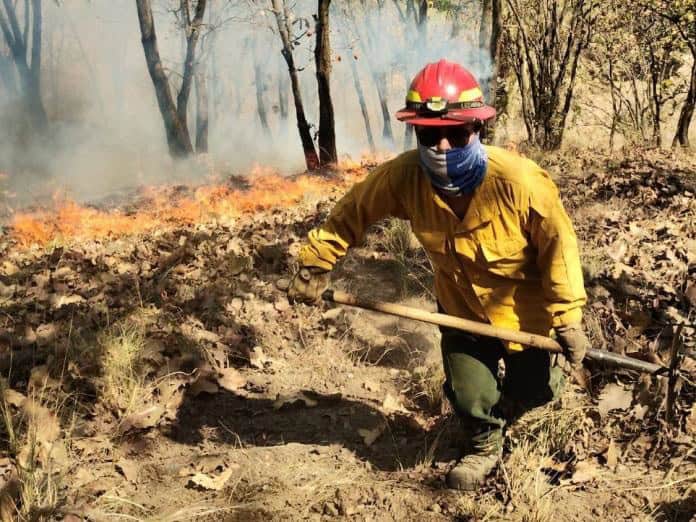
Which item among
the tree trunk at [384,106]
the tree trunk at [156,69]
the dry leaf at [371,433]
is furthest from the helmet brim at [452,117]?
the tree trunk at [384,106]

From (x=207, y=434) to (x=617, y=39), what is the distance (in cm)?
966

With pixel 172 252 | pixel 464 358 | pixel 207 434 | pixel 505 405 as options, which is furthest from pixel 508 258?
pixel 172 252

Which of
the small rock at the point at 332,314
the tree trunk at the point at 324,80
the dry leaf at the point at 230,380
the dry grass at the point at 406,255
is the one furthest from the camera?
the tree trunk at the point at 324,80

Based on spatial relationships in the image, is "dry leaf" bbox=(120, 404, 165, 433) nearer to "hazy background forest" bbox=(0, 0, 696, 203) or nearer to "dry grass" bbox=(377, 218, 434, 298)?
"dry grass" bbox=(377, 218, 434, 298)

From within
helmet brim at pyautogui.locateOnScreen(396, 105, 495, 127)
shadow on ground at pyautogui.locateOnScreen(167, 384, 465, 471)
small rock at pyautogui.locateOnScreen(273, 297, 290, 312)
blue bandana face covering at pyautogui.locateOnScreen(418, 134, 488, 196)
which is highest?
helmet brim at pyautogui.locateOnScreen(396, 105, 495, 127)

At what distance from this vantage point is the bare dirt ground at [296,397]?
2.91 meters

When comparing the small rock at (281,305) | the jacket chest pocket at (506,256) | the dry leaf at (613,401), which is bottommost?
the small rock at (281,305)

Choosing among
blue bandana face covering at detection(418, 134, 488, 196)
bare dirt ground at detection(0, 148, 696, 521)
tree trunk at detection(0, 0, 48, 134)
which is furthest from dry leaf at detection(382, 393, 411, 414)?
tree trunk at detection(0, 0, 48, 134)

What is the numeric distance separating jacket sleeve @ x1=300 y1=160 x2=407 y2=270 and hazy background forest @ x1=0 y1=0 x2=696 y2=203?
7.64m

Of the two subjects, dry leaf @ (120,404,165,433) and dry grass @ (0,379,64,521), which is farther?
dry leaf @ (120,404,165,433)

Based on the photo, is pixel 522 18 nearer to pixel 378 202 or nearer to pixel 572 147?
pixel 572 147

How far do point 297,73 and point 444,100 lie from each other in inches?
1139

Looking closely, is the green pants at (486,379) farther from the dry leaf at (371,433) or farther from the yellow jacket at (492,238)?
the dry leaf at (371,433)

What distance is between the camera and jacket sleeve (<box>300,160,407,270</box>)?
2947mm
